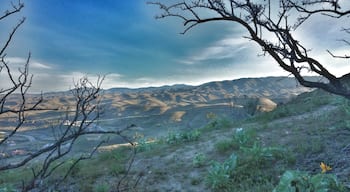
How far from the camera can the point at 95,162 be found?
10617 millimetres

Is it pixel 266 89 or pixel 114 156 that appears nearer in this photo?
pixel 114 156

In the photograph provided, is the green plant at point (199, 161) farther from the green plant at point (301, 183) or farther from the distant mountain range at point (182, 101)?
the distant mountain range at point (182, 101)

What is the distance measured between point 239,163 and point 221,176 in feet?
3.46

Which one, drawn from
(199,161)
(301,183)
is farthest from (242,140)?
(301,183)

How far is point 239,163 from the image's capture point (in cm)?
743

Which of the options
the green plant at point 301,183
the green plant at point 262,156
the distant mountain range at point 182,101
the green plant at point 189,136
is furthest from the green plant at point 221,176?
the distant mountain range at point 182,101

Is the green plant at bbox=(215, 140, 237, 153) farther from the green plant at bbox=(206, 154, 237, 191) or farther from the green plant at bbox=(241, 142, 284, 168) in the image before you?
the green plant at bbox=(206, 154, 237, 191)

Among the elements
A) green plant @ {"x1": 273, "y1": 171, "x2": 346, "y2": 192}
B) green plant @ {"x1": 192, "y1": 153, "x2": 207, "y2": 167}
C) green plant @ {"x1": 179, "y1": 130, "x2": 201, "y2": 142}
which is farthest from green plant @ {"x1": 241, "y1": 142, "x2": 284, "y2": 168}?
green plant @ {"x1": 179, "y1": 130, "x2": 201, "y2": 142}

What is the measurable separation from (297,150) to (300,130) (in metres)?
2.57

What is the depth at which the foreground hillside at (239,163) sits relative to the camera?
6.03 meters

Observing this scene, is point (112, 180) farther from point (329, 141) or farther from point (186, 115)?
point (186, 115)

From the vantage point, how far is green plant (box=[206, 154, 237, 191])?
253 inches

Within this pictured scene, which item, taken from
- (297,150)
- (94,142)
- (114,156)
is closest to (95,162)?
(114,156)

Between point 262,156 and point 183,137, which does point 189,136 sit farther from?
point 262,156
